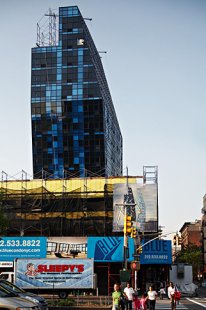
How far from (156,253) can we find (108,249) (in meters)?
5.90

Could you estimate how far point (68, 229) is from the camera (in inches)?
2832

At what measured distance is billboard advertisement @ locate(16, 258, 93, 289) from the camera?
146 feet

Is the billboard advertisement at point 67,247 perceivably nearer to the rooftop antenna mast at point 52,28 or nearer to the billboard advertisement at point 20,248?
the billboard advertisement at point 20,248

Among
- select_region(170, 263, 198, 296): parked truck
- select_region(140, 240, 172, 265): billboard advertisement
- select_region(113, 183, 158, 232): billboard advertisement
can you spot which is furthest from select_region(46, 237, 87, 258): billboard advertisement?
select_region(170, 263, 198, 296): parked truck

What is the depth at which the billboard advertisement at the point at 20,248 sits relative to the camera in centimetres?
5769

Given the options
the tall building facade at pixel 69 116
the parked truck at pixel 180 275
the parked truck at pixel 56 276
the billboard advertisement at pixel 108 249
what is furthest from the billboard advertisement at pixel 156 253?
the tall building facade at pixel 69 116

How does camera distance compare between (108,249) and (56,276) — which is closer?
(56,276)

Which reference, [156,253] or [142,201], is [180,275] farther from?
[142,201]

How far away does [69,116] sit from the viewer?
474ft

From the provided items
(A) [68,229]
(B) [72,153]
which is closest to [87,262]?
(A) [68,229]

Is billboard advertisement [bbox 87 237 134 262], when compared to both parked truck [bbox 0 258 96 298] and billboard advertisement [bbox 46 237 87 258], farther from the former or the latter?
parked truck [bbox 0 258 96 298]

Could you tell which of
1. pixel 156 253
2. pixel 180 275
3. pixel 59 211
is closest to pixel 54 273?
pixel 156 253

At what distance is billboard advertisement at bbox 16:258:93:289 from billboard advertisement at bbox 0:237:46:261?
484 inches

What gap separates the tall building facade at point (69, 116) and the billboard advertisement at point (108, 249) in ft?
278
